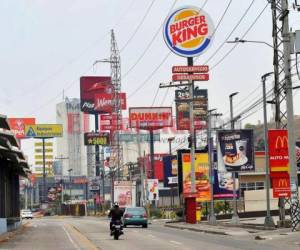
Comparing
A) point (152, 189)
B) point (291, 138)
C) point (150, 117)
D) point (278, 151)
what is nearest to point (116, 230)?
point (278, 151)

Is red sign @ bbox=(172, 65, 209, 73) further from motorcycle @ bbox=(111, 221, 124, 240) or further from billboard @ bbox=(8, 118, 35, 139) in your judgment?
billboard @ bbox=(8, 118, 35, 139)

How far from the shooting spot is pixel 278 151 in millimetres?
33969

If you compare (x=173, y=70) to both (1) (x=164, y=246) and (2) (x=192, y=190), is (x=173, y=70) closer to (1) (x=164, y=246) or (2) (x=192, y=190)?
(2) (x=192, y=190)

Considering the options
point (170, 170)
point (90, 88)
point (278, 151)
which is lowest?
point (278, 151)

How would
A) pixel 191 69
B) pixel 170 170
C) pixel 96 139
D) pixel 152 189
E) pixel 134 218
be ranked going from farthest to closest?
pixel 96 139
pixel 170 170
pixel 152 189
pixel 191 69
pixel 134 218

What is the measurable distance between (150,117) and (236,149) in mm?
71970

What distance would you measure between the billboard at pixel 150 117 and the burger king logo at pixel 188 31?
5452cm

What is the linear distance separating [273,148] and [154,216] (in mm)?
51507

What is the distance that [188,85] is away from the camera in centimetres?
5597

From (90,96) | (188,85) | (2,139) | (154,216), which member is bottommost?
(154,216)

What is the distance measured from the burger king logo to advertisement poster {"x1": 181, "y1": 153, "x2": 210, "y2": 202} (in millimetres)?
10870

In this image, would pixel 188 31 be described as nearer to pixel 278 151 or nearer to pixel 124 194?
pixel 278 151

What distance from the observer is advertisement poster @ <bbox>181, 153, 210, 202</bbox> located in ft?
209

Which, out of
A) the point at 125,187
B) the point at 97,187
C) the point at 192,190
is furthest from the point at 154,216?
the point at 97,187
